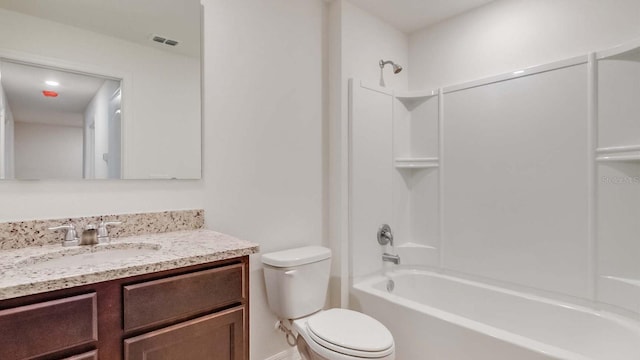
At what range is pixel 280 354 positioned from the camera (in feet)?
6.53

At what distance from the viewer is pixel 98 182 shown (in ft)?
4.53

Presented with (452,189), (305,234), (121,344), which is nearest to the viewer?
(121,344)

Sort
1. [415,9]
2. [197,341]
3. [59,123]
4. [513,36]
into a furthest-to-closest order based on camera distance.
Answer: [415,9] → [513,36] → [59,123] → [197,341]

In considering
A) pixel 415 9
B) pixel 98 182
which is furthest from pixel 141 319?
pixel 415 9

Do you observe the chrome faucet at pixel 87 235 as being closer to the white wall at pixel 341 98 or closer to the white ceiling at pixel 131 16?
the white ceiling at pixel 131 16

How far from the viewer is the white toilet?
1462 mm

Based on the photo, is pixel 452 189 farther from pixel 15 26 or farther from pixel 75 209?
pixel 15 26

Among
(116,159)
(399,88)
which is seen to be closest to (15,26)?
(116,159)

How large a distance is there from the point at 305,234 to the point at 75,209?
1.26m

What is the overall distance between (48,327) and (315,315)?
1207mm

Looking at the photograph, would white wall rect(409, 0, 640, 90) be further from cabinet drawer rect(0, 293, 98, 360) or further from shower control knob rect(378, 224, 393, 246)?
cabinet drawer rect(0, 293, 98, 360)

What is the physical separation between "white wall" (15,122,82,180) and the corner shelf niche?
6.68 ft

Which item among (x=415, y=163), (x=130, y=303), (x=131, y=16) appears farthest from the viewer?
(x=415, y=163)

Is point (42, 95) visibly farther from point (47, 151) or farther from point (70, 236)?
point (70, 236)
